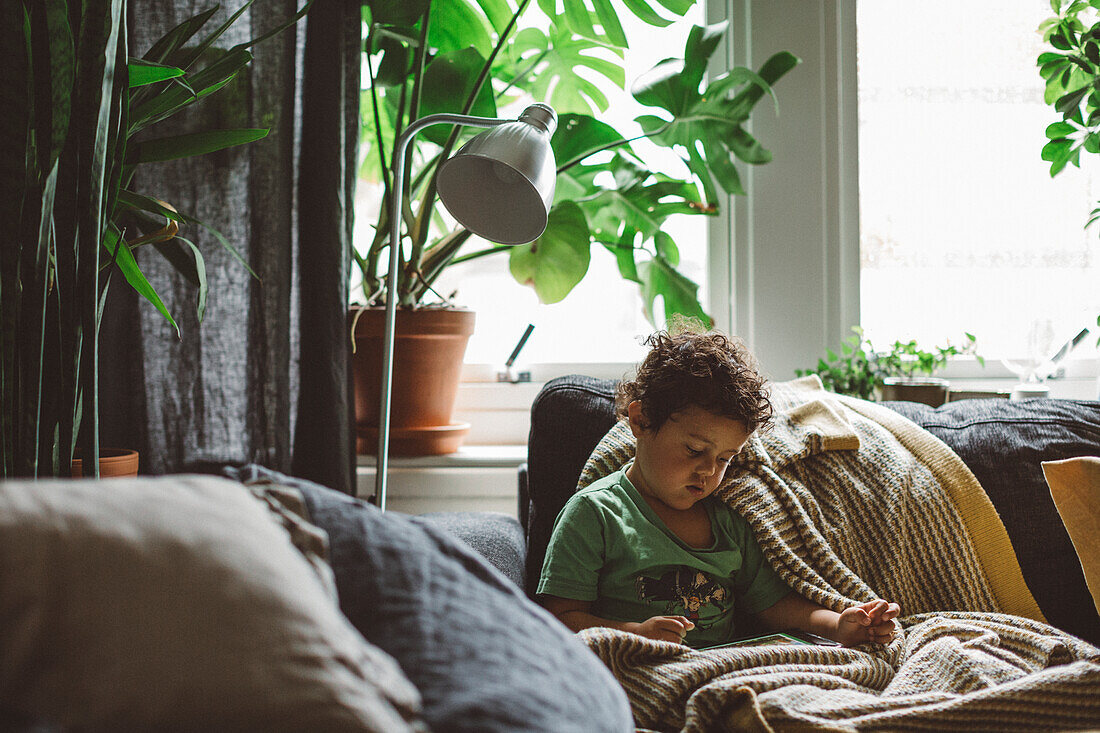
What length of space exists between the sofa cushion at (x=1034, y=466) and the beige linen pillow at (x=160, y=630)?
118cm

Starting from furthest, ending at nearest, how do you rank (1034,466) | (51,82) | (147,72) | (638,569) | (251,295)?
(251,295)
(1034,466)
(638,569)
(147,72)
(51,82)

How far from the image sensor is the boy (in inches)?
45.6

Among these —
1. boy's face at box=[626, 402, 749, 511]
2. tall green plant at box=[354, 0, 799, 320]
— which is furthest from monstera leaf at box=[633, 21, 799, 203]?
boy's face at box=[626, 402, 749, 511]

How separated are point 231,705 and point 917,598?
115cm

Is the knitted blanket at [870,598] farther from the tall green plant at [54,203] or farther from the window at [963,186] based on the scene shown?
the window at [963,186]

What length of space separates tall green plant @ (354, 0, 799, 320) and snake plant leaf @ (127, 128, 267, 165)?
592mm

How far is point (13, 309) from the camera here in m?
0.74

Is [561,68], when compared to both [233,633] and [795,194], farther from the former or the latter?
[233,633]

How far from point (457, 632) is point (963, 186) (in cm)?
215

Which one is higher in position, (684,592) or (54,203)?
(54,203)

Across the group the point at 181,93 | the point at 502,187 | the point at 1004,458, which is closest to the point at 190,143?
the point at 181,93

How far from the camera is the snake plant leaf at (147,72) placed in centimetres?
92

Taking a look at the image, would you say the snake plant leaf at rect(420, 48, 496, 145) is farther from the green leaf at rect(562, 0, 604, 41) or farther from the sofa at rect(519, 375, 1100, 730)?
the sofa at rect(519, 375, 1100, 730)

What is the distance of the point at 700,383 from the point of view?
1.18 m
